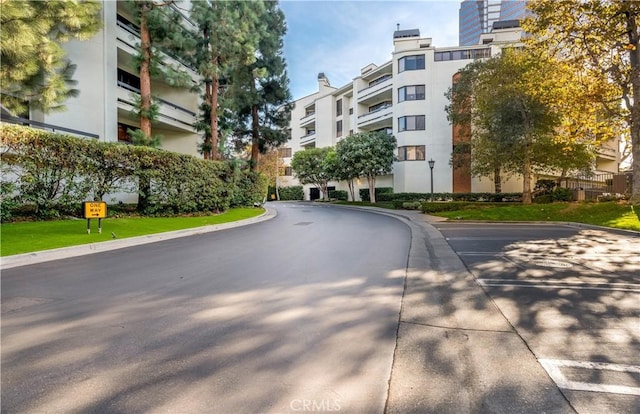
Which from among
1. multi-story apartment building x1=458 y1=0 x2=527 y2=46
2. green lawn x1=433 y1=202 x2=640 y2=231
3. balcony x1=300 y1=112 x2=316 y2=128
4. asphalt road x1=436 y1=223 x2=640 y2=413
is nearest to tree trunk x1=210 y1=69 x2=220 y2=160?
green lawn x1=433 y1=202 x2=640 y2=231

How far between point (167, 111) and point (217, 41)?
18.6 ft

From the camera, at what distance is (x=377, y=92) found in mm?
37031

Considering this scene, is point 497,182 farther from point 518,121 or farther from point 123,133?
point 123,133

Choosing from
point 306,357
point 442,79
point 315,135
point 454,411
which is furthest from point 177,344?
point 315,135

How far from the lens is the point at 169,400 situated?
2.24 metres

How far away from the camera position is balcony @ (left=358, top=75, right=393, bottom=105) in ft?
117

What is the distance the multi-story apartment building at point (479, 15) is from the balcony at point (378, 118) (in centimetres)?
8617

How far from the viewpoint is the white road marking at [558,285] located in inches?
188

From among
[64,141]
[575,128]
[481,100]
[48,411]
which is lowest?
[48,411]

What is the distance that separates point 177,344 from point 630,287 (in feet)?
20.1

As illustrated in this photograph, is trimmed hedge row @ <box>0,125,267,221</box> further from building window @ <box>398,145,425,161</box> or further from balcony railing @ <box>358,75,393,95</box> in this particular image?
balcony railing @ <box>358,75,393,95</box>

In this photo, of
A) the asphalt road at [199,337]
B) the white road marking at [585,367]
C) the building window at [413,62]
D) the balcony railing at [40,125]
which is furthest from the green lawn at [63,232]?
the building window at [413,62]

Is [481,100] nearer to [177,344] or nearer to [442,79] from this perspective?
[442,79]

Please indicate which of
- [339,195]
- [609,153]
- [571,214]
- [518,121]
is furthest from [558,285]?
[609,153]
